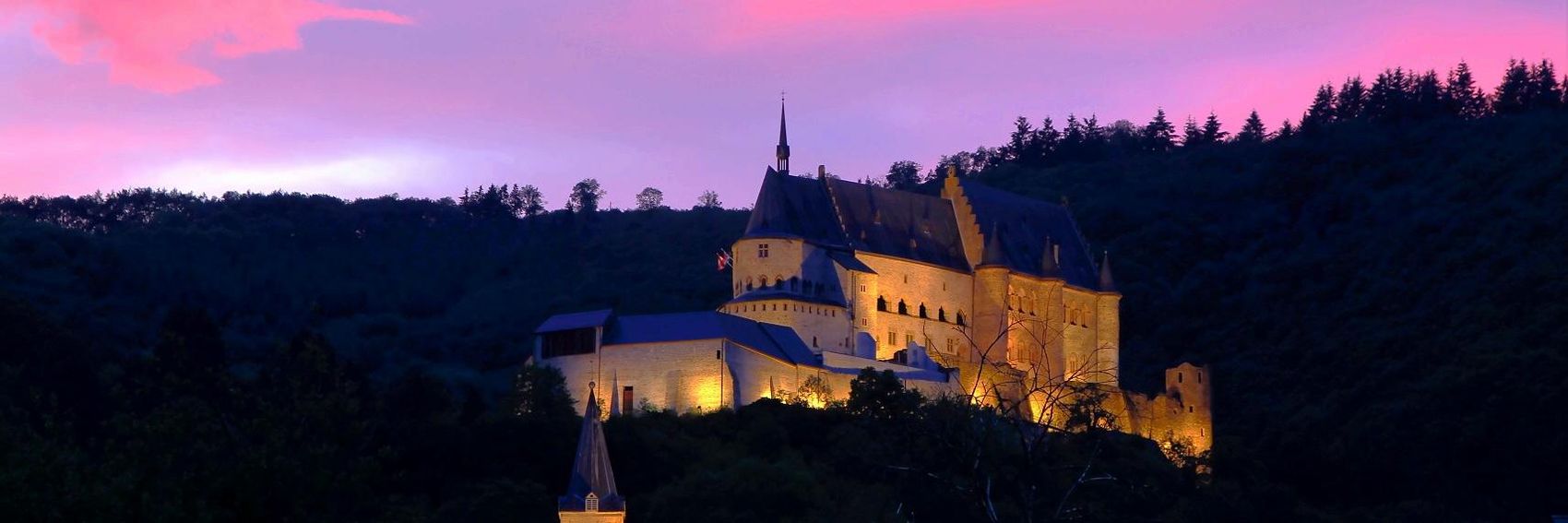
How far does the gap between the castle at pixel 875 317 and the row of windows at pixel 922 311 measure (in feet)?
0.14

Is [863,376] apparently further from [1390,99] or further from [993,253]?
[1390,99]

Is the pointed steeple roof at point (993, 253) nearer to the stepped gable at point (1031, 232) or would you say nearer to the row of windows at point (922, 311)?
the stepped gable at point (1031, 232)

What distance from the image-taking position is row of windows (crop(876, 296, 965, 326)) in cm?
8262

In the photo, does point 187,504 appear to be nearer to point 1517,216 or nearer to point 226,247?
point 1517,216

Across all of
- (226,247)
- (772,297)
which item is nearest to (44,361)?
(772,297)

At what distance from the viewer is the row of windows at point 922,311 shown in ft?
271

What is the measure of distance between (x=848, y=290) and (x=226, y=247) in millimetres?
74902

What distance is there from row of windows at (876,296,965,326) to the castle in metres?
0.04

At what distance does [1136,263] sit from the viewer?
125 m

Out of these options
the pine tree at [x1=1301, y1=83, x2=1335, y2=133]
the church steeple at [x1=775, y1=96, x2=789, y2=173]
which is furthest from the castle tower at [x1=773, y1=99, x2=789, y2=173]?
the pine tree at [x1=1301, y1=83, x2=1335, y2=133]

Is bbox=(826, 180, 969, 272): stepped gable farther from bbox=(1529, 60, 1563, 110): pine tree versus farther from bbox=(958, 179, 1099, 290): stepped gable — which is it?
bbox=(1529, 60, 1563, 110): pine tree

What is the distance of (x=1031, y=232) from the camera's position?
305 feet

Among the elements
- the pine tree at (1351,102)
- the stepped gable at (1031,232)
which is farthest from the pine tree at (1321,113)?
the stepped gable at (1031,232)

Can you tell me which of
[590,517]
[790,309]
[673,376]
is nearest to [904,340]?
[790,309]
